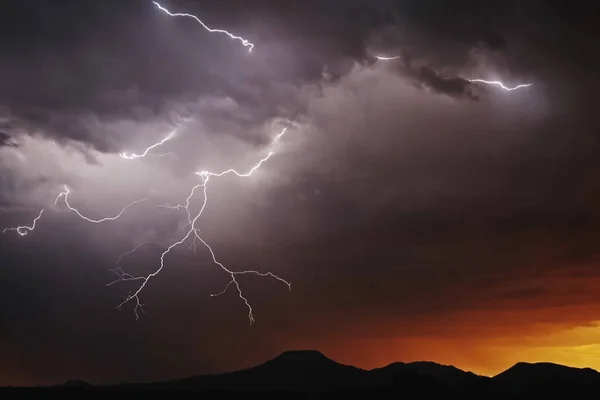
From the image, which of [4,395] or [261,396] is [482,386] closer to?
[261,396]

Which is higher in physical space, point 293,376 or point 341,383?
point 293,376

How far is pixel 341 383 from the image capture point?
110625 mm

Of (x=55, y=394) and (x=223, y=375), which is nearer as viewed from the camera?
(x=55, y=394)

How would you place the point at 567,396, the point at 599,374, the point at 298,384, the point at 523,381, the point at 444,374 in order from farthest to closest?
the point at 444,374 < the point at 298,384 < the point at 523,381 < the point at 599,374 < the point at 567,396

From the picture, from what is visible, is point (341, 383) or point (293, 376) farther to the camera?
point (293, 376)

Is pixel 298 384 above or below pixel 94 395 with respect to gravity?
above

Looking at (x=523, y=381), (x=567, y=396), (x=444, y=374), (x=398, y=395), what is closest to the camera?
(x=398, y=395)

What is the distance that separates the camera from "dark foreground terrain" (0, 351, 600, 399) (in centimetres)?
3916

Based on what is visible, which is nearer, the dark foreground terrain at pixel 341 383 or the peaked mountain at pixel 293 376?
the dark foreground terrain at pixel 341 383

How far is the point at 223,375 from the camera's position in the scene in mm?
112312

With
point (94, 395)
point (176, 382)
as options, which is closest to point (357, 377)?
point (176, 382)

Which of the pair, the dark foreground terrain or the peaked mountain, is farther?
the peaked mountain

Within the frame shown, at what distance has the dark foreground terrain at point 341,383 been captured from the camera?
128 ft

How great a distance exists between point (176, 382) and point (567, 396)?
66.3 meters
